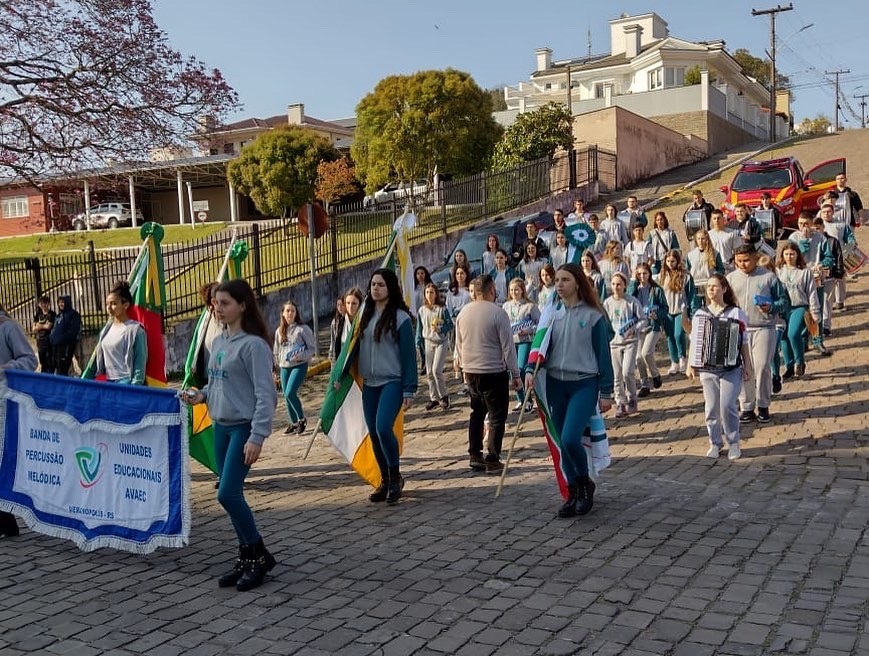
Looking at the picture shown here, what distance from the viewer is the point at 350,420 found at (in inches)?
302

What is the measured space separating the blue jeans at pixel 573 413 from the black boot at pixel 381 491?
1523 mm

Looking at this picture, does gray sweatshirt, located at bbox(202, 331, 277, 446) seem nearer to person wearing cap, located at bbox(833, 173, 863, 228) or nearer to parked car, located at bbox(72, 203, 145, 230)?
person wearing cap, located at bbox(833, 173, 863, 228)

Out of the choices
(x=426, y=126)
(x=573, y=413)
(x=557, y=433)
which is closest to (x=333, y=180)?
(x=426, y=126)

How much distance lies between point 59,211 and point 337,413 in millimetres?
12266

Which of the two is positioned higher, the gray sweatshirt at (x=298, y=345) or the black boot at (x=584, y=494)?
the gray sweatshirt at (x=298, y=345)

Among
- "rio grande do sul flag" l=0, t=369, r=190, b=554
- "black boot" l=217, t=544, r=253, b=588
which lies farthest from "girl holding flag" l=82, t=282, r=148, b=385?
"black boot" l=217, t=544, r=253, b=588

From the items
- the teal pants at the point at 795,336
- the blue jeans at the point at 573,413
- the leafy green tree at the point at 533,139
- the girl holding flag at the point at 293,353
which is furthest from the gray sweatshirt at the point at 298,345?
the leafy green tree at the point at 533,139

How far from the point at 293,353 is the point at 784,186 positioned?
52.1 feet

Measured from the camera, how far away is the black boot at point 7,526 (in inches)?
262

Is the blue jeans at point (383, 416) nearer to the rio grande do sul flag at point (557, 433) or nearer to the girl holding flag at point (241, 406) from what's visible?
the rio grande do sul flag at point (557, 433)

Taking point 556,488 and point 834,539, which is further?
point 556,488

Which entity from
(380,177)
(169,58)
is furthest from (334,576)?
(380,177)

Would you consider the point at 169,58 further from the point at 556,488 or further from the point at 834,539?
the point at 834,539

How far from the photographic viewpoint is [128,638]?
15.2ft
